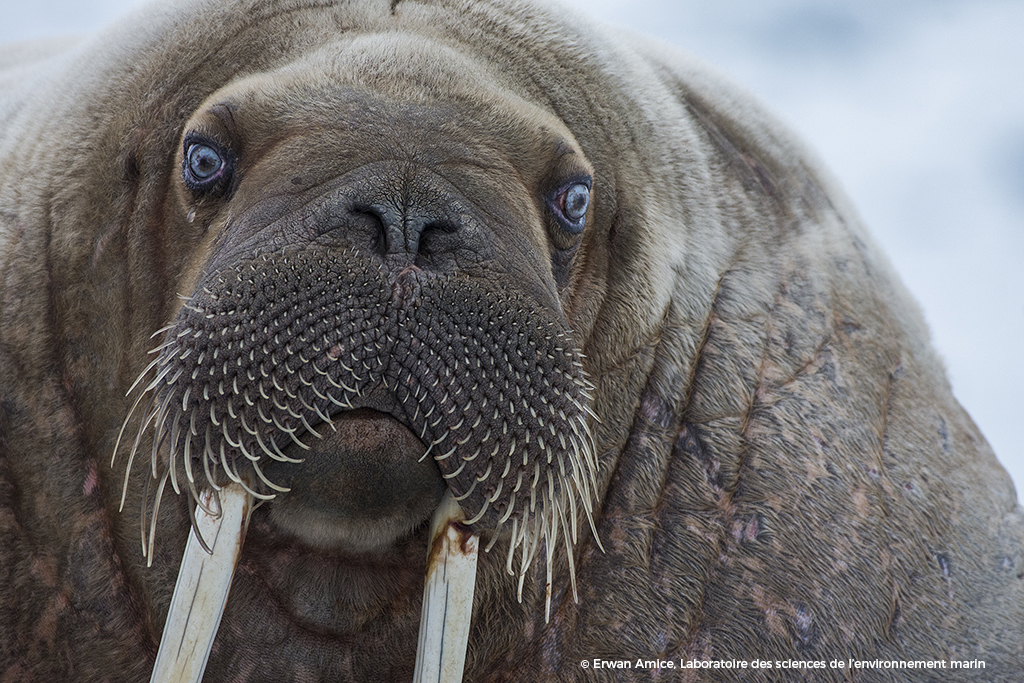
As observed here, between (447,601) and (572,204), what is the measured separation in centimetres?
144

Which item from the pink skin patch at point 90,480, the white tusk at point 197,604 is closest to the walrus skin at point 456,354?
the pink skin patch at point 90,480

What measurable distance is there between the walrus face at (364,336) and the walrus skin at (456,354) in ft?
0.04

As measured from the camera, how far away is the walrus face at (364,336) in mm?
2600

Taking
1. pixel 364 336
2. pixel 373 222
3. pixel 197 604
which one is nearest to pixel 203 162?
pixel 373 222

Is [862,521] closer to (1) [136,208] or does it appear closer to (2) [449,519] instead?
(2) [449,519]

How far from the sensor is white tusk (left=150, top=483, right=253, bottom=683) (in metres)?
2.57

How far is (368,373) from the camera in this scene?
2.59 metres

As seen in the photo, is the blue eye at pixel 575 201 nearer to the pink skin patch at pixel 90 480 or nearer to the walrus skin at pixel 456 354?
the walrus skin at pixel 456 354

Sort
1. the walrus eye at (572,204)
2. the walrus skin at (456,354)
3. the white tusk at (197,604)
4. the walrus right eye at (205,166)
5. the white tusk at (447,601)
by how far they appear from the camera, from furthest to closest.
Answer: the walrus eye at (572,204)
the walrus right eye at (205,166)
the walrus skin at (456,354)
the white tusk at (447,601)
the white tusk at (197,604)

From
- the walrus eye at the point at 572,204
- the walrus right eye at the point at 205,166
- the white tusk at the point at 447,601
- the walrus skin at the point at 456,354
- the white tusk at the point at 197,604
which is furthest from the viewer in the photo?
the walrus eye at the point at 572,204

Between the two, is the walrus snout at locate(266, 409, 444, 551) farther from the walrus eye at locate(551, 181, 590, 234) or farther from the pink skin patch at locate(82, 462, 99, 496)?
the walrus eye at locate(551, 181, 590, 234)

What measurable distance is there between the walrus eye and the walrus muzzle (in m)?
0.56

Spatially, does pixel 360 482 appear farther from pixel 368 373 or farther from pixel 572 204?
pixel 572 204

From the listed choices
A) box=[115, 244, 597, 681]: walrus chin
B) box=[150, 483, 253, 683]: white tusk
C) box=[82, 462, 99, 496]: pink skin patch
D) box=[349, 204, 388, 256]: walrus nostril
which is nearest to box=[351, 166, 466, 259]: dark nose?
box=[349, 204, 388, 256]: walrus nostril
